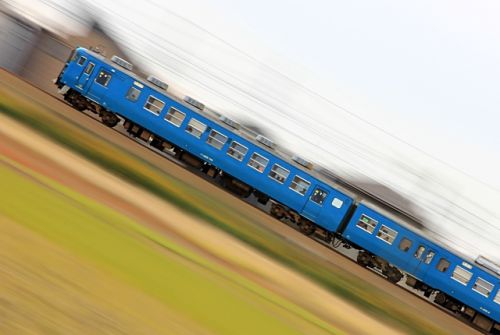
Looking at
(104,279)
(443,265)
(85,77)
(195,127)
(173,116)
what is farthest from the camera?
(85,77)

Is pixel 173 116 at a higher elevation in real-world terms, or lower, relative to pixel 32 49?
higher

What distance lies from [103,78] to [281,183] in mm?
11278

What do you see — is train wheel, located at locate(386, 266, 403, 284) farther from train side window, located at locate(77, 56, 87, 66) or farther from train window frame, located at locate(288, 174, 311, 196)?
train side window, located at locate(77, 56, 87, 66)

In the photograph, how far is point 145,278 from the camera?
431 inches

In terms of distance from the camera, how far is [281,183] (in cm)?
2870

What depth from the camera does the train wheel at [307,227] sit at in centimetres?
2925

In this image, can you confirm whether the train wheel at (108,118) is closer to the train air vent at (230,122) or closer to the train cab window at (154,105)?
the train cab window at (154,105)

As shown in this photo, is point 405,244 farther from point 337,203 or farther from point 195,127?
point 195,127

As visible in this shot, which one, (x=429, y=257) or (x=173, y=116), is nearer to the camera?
(x=429, y=257)

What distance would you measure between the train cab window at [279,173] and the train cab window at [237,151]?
1.77 metres

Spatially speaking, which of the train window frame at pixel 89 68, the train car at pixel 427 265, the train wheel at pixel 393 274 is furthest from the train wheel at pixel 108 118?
the train wheel at pixel 393 274

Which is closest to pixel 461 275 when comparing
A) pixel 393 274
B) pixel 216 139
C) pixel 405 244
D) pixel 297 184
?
pixel 405 244

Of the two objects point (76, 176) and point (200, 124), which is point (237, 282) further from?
point (200, 124)

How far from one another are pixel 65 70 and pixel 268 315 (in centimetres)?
2264
